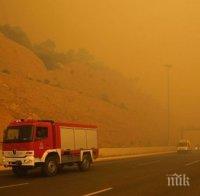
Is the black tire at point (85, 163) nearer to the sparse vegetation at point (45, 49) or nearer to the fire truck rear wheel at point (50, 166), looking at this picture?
the fire truck rear wheel at point (50, 166)

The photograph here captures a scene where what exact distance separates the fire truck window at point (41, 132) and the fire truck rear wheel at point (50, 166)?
1.16m

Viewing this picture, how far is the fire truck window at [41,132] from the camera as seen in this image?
23375mm

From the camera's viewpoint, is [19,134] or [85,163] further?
[85,163]

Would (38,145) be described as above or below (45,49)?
below

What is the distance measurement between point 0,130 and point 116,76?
85547 mm

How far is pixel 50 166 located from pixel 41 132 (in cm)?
176

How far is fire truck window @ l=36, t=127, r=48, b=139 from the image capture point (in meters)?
23.4

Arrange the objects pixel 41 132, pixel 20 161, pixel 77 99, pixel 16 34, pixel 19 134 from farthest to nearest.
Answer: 1. pixel 16 34
2. pixel 77 99
3. pixel 41 132
4. pixel 19 134
5. pixel 20 161

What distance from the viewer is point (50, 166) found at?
23.9 meters

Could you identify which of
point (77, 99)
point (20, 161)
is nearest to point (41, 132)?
point (20, 161)

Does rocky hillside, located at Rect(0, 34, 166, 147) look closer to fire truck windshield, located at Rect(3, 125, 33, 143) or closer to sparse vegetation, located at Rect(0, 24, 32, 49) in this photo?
sparse vegetation, located at Rect(0, 24, 32, 49)

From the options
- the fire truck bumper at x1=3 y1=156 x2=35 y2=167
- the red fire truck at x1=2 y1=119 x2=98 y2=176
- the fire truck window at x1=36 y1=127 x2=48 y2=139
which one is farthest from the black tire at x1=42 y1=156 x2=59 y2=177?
the fire truck window at x1=36 y1=127 x2=48 y2=139

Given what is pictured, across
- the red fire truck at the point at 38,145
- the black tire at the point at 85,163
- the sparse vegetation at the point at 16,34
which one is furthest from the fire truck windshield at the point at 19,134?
the sparse vegetation at the point at 16,34

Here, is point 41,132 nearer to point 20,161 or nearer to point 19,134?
point 19,134
